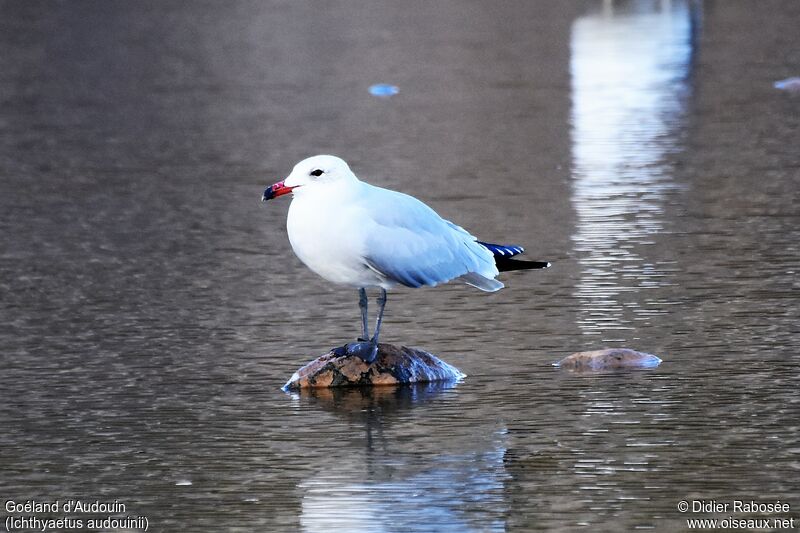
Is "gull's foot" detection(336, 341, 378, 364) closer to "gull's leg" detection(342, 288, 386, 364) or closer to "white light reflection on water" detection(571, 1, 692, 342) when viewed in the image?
"gull's leg" detection(342, 288, 386, 364)

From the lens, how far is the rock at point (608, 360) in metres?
7.36

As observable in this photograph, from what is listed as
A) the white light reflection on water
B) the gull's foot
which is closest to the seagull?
the gull's foot

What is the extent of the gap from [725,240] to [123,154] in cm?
568

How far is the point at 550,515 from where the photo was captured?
5.50 m

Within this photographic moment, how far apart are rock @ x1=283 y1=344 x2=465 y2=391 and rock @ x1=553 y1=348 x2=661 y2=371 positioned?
0.47m

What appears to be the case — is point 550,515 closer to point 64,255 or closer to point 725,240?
point 725,240

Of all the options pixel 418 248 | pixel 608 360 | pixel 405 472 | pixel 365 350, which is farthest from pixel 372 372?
pixel 405 472

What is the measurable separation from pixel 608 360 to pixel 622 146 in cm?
642

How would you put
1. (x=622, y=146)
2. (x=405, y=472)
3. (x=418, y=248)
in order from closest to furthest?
(x=405, y=472)
(x=418, y=248)
(x=622, y=146)

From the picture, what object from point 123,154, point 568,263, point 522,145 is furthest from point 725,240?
point 123,154

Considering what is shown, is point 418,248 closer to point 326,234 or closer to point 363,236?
point 363,236

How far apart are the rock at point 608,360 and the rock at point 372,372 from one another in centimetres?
47

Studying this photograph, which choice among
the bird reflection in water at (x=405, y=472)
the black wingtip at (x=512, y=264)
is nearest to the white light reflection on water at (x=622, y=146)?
the black wingtip at (x=512, y=264)

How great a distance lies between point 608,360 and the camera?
24.2 ft
